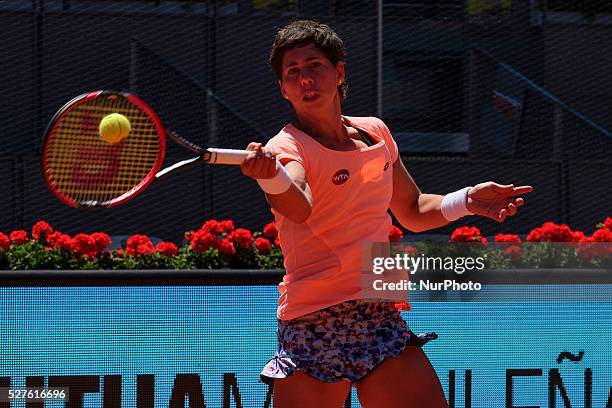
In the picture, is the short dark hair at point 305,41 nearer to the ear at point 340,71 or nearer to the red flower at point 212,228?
the ear at point 340,71

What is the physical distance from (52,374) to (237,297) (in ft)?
2.11

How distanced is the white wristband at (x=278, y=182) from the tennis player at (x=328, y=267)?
1.5 inches

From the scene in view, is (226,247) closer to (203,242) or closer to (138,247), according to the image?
(203,242)

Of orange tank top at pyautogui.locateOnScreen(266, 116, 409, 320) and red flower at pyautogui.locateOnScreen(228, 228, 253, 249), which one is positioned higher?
red flower at pyautogui.locateOnScreen(228, 228, 253, 249)

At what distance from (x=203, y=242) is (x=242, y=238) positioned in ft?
0.64

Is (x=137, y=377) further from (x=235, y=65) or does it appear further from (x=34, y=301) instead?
(x=235, y=65)

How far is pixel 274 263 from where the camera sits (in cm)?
534

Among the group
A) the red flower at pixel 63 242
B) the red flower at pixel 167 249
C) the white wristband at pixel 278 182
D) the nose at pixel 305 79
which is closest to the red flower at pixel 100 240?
the red flower at pixel 63 242

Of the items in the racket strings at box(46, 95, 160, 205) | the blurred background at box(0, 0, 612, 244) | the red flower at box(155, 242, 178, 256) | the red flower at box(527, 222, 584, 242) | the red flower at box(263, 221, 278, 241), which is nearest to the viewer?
the racket strings at box(46, 95, 160, 205)

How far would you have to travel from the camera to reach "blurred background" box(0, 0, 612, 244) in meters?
10.8

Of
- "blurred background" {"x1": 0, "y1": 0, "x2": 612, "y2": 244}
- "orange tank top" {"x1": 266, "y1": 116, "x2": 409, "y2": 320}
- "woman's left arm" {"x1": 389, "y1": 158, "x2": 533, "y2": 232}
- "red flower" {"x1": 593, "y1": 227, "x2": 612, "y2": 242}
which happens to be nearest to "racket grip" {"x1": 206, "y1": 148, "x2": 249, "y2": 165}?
"orange tank top" {"x1": 266, "y1": 116, "x2": 409, "y2": 320}

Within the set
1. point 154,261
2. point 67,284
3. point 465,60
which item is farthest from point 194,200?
point 67,284

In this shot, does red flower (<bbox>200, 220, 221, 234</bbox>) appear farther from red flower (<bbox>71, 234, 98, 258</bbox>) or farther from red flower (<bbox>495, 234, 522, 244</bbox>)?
red flower (<bbox>495, 234, 522, 244</bbox>)

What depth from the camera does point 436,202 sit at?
263cm
